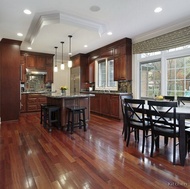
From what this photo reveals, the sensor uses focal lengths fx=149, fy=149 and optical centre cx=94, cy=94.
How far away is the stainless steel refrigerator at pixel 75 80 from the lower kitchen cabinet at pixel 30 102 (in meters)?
1.80

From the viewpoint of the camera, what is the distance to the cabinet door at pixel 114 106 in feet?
16.9

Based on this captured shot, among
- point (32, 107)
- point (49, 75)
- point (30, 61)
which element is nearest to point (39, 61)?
point (30, 61)

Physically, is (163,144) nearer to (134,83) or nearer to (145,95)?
(145,95)

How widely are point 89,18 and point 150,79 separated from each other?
273 centimetres

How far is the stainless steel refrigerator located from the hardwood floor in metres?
4.38

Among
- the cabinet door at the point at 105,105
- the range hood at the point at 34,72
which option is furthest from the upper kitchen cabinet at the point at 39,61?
the cabinet door at the point at 105,105

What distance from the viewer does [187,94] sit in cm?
A: 395

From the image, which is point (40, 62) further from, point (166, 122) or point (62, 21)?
point (166, 122)

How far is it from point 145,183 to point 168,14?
352 cm

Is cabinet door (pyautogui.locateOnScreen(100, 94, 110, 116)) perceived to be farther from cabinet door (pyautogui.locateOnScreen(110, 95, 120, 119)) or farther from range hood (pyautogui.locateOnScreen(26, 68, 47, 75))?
range hood (pyautogui.locateOnScreen(26, 68, 47, 75))

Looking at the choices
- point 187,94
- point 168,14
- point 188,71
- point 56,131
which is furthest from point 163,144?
point 168,14

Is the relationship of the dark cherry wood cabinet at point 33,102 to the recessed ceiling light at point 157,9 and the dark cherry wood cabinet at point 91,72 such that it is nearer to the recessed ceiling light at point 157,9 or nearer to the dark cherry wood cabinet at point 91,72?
the dark cherry wood cabinet at point 91,72

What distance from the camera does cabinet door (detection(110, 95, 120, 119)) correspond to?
516cm

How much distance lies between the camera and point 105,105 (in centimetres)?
572
